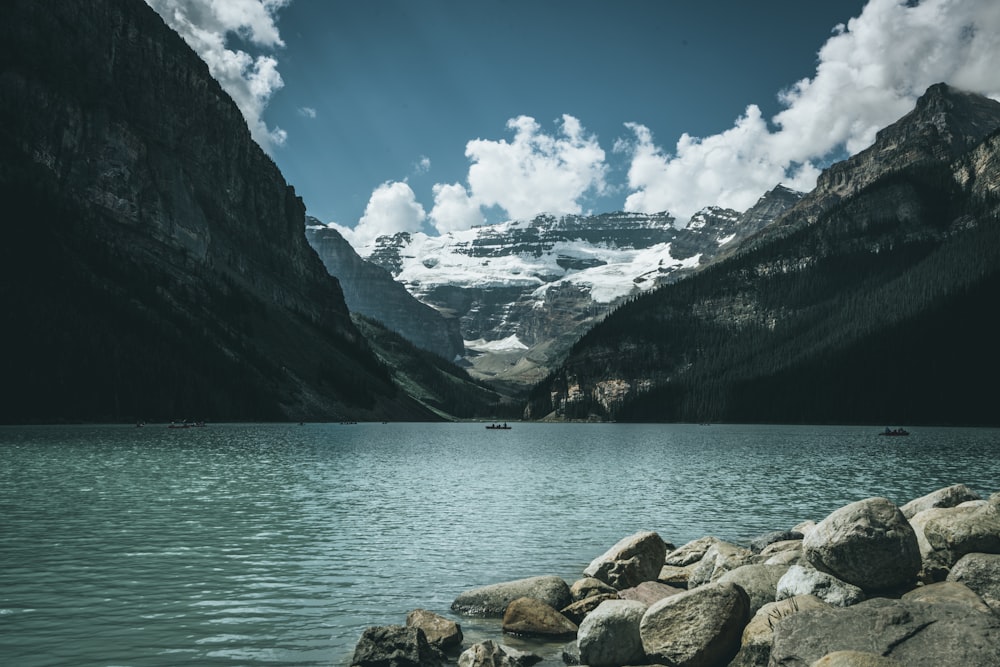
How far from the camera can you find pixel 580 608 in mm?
21609

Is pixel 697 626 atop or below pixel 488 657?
atop

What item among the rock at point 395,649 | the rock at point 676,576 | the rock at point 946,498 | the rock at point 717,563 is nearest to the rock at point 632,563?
the rock at point 676,576

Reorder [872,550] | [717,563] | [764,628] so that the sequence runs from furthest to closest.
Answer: [717,563] < [872,550] < [764,628]

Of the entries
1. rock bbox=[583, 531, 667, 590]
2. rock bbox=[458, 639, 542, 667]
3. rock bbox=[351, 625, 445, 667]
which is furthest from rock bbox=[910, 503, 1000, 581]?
rock bbox=[351, 625, 445, 667]

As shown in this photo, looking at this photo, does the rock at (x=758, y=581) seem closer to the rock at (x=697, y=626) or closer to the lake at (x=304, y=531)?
the rock at (x=697, y=626)

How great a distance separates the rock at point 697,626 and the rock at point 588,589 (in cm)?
575

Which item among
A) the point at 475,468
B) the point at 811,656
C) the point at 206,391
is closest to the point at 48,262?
the point at 206,391

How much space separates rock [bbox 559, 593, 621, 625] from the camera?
2148 centimetres

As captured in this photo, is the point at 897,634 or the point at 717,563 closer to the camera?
the point at 897,634

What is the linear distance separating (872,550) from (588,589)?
350 inches

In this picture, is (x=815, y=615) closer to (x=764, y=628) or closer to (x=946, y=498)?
(x=764, y=628)

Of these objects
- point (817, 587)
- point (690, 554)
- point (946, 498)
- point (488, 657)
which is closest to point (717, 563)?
point (690, 554)

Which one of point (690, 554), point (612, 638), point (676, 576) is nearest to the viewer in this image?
point (612, 638)

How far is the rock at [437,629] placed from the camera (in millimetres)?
18031
